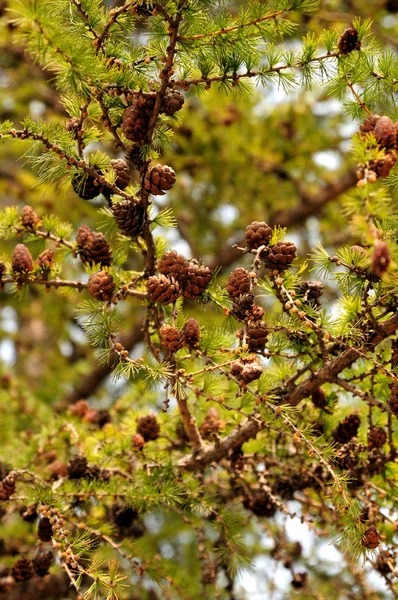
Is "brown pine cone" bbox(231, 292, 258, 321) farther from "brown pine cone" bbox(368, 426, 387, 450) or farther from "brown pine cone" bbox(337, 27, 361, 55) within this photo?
"brown pine cone" bbox(337, 27, 361, 55)

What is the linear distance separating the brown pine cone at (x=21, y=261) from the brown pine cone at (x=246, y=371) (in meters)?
0.60

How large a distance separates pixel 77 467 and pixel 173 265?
72 cm

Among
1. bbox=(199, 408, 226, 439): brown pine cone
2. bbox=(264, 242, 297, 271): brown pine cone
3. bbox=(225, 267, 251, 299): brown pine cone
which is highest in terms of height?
bbox=(264, 242, 297, 271): brown pine cone

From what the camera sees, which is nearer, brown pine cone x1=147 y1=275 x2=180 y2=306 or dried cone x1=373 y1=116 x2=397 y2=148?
dried cone x1=373 y1=116 x2=397 y2=148

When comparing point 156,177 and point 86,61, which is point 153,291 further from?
point 86,61

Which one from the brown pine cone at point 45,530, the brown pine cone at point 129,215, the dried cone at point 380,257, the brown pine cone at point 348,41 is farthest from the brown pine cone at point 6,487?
the brown pine cone at point 348,41

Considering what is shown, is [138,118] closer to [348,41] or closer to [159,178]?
[159,178]

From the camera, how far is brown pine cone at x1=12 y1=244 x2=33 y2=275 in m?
1.56

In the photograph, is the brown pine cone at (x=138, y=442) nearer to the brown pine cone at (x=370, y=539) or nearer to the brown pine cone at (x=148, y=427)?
the brown pine cone at (x=148, y=427)

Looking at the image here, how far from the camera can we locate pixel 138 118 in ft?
4.46

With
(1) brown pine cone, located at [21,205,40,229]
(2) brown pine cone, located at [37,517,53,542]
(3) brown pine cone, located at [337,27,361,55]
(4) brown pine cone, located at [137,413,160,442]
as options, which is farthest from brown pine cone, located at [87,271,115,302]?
(3) brown pine cone, located at [337,27,361,55]

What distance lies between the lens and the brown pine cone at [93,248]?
5.17 feet

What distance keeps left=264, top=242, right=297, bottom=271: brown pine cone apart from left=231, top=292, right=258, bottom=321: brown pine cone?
0.08 m

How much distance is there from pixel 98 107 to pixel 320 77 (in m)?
0.53
